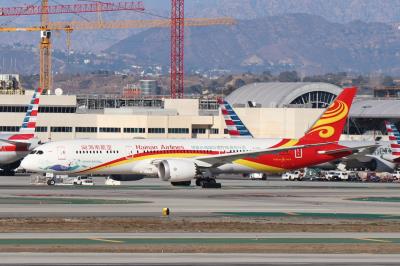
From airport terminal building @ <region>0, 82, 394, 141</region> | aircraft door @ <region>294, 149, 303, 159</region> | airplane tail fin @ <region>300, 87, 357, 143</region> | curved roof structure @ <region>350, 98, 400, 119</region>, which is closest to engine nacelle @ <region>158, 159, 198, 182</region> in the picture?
aircraft door @ <region>294, 149, 303, 159</region>

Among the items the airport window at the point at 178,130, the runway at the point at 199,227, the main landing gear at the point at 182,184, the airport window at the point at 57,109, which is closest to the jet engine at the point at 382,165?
the airport window at the point at 178,130

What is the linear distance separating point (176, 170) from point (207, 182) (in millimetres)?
3137

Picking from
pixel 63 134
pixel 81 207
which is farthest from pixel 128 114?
pixel 81 207

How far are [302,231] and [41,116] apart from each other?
391 ft

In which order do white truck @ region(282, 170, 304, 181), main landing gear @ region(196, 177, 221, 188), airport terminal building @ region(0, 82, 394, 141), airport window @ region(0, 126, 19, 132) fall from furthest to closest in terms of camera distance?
airport window @ region(0, 126, 19, 132) < airport terminal building @ region(0, 82, 394, 141) < white truck @ region(282, 170, 304, 181) < main landing gear @ region(196, 177, 221, 188)

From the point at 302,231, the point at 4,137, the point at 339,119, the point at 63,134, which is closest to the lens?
the point at 302,231

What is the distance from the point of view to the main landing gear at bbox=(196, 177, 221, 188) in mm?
98000

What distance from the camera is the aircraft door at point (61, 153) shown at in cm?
9725

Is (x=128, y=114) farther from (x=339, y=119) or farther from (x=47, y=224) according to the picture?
(x=47, y=224)

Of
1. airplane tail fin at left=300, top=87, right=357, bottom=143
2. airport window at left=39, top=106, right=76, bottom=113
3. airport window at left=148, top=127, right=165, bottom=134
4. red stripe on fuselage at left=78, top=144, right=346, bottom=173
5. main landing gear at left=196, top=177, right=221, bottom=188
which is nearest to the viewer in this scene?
main landing gear at left=196, top=177, right=221, bottom=188

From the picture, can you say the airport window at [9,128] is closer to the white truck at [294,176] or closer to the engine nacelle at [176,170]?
the white truck at [294,176]

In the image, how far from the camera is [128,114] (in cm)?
17438

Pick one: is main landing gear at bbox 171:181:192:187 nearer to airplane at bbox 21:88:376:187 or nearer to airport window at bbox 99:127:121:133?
airplane at bbox 21:88:376:187

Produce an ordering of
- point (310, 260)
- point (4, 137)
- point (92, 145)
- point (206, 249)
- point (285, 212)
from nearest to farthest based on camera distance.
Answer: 1. point (310, 260)
2. point (206, 249)
3. point (285, 212)
4. point (92, 145)
5. point (4, 137)
